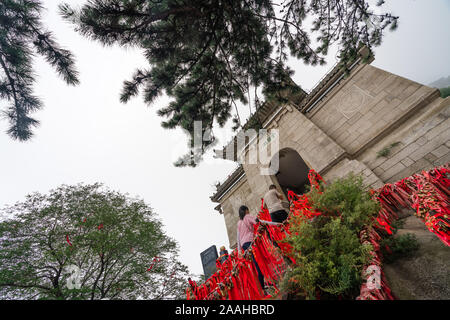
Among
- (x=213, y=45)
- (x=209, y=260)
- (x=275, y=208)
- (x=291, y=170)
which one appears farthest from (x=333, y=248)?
(x=209, y=260)

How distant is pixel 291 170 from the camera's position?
1134 centimetres

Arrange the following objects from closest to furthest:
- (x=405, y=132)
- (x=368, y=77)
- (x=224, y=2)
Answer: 1. (x=224, y=2)
2. (x=405, y=132)
3. (x=368, y=77)

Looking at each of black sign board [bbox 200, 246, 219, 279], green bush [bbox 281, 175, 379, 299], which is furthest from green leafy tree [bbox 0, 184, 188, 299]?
green bush [bbox 281, 175, 379, 299]

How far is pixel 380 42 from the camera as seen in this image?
159 inches

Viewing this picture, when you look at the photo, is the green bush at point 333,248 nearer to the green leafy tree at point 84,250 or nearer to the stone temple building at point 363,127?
the stone temple building at point 363,127

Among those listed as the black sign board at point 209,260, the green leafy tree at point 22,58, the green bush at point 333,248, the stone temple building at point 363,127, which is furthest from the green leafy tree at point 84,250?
the green bush at point 333,248

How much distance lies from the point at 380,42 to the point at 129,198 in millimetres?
14556

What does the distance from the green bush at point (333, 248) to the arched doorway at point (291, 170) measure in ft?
18.5

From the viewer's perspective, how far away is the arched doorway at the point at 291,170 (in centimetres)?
958

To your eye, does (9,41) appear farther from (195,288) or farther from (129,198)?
(129,198)

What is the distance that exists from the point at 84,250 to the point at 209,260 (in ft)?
24.7

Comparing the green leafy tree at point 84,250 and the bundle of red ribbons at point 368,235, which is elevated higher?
the green leafy tree at point 84,250
